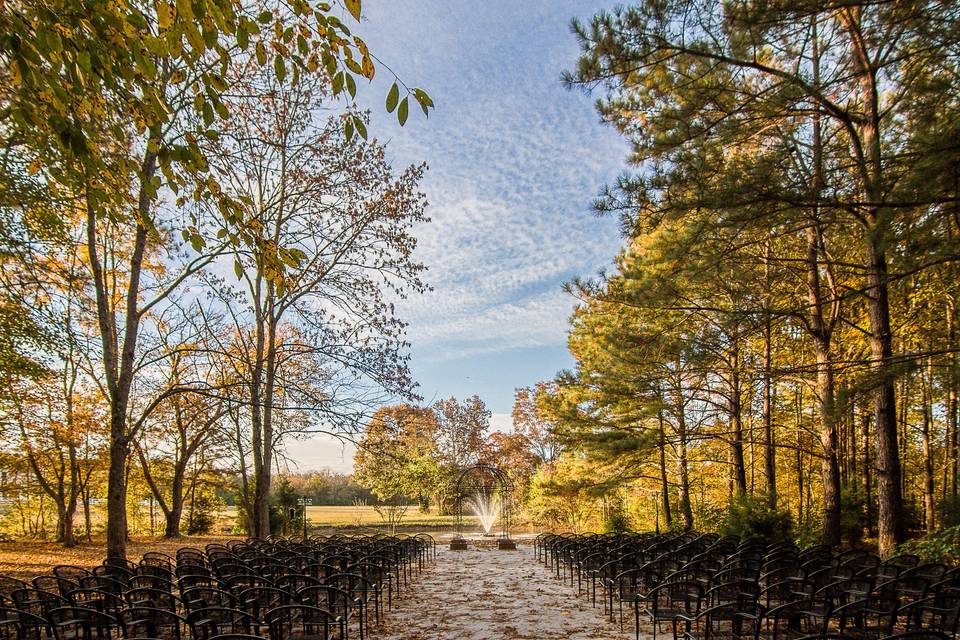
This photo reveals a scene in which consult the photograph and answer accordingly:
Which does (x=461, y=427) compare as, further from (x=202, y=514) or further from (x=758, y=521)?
(x=758, y=521)

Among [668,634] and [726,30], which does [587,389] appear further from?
[726,30]

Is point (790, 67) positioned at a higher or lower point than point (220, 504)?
higher

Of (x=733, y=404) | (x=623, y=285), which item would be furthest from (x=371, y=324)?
(x=733, y=404)

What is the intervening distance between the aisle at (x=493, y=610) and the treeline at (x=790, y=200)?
425 centimetres

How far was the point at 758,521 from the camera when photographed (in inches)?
456

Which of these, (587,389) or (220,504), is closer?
(587,389)

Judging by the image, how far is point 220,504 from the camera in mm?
23875

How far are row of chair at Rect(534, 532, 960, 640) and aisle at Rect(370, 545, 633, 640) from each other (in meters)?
0.45

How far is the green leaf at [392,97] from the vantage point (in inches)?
125

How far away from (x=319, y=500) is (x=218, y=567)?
3635cm

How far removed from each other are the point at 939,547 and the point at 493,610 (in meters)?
6.74

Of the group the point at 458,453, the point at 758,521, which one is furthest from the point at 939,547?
the point at 458,453

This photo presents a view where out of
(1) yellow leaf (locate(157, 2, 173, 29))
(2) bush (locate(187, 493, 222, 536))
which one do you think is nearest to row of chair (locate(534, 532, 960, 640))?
(1) yellow leaf (locate(157, 2, 173, 29))

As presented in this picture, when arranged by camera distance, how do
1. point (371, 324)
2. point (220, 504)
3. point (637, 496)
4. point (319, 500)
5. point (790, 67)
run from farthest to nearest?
point (319, 500), point (220, 504), point (637, 496), point (371, 324), point (790, 67)
